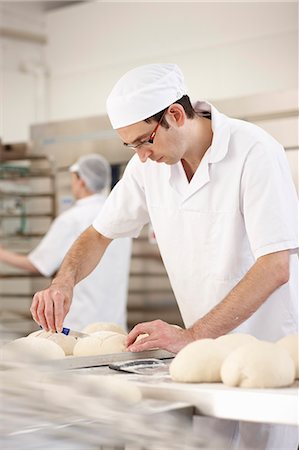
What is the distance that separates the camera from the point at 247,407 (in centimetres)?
126

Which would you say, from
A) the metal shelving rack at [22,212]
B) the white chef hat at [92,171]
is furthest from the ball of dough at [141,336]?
the metal shelving rack at [22,212]

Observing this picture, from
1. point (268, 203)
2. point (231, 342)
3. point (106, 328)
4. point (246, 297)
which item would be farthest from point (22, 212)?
point (231, 342)

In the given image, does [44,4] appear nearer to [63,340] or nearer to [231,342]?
[63,340]

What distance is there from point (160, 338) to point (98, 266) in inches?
88.7

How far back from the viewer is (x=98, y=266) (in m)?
3.92

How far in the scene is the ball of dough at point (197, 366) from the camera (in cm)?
142

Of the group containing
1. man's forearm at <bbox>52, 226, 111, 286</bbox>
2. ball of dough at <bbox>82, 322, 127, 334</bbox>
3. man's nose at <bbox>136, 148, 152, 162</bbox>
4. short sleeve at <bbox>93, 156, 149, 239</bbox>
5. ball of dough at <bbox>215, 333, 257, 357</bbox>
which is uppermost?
man's nose at <bbox>136, 148, 152, 162</bbox>

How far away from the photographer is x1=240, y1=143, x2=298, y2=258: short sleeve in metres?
1.96

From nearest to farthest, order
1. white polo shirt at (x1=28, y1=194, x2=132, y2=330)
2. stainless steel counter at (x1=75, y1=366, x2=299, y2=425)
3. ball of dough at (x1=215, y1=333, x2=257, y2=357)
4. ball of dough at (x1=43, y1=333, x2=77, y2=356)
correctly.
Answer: stainless steel counter at (x1=75, y1=366, x2=299, y2=425)
ball of dough at (x1=215, y1=333, x2=257, y2=357)
ball of dough at (x1=43, y1=333, x2=77, y2=356)
white polo shirt at (x1=28, y1=194, x2=132, y2=330)

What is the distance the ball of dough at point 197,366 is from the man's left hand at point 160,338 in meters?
0.22

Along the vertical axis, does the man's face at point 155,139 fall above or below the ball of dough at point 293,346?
above

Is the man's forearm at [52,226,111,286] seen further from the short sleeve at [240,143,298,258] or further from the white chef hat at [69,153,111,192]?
the white chef hat at [69,153,111,192]

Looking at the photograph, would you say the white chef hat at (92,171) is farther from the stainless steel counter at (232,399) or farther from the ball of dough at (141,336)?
the stainless steel counter at (232,399)

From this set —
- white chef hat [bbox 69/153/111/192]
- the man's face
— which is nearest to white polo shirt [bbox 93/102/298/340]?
the man's face
